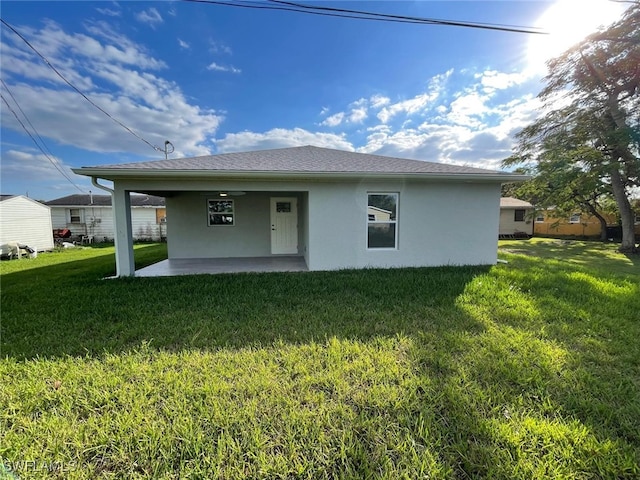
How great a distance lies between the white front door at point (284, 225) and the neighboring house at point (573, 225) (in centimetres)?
2004

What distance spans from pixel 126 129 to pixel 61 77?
15.9 ft

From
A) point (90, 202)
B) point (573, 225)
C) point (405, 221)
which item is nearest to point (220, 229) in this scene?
point (405, 221)

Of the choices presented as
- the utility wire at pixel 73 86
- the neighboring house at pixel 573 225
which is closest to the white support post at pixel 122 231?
the utility wire at pixel 73 86

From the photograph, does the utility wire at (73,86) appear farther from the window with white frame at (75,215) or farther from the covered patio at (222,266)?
the window with white frame at (75,215)

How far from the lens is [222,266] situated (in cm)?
801

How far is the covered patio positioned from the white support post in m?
0.38

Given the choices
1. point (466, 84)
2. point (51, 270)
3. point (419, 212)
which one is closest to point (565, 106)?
point (466, 84)

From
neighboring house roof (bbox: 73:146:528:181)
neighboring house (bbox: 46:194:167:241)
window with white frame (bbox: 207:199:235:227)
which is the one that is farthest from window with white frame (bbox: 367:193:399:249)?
neighboring house (bbox: 46:194:167:241)

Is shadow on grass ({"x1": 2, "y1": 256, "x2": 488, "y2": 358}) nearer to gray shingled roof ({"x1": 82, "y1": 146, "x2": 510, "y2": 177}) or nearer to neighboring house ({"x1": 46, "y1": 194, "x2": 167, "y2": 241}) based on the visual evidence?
gray shingled roof ({"x1": 82, "y1": 146, "x2": 510, "y2": 177})

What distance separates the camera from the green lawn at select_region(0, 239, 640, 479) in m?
1.82

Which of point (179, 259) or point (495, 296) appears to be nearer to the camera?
point (495, 296)

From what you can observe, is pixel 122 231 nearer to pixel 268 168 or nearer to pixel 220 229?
pixel 220 229

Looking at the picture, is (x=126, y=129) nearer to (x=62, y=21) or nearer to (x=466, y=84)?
(x=62, y=21)

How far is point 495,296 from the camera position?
5.07 metres
